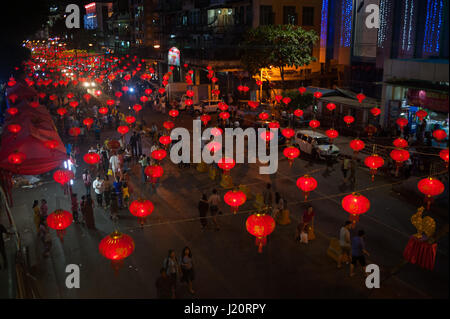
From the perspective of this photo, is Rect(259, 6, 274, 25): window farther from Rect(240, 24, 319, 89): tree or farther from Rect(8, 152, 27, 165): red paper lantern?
Rect(8, 152, 27, 165): red paper lantern

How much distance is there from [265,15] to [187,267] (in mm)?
30305

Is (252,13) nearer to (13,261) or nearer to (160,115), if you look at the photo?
(160,115)

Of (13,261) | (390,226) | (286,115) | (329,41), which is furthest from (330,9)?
(13,261)

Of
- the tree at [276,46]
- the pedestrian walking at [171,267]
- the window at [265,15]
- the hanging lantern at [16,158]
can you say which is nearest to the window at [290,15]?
the window at [265,15]

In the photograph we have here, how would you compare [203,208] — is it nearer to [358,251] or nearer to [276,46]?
[358,251]

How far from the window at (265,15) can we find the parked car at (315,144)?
1765 centimetres

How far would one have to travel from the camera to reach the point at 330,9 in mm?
31484

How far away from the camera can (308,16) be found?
3609 cm

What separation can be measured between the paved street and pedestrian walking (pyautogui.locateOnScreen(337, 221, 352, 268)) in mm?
322

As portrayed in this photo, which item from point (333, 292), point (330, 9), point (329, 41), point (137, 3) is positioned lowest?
point (333, 292)

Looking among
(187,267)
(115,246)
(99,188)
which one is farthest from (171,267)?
(99,188)

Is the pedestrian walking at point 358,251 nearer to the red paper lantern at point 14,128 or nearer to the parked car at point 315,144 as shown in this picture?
the parked car at point 315,144

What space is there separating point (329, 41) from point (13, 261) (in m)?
29.2
